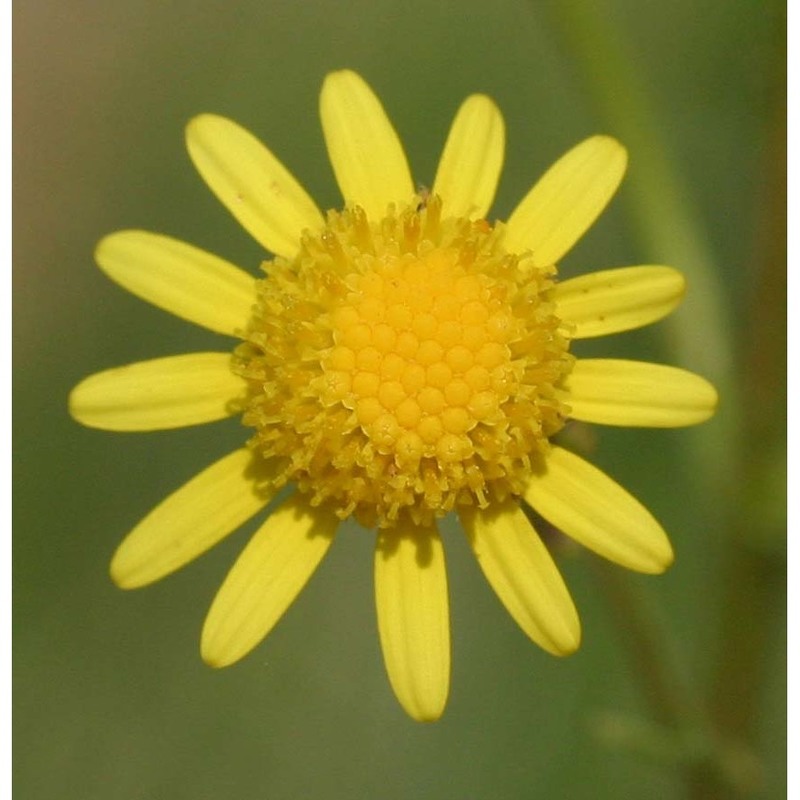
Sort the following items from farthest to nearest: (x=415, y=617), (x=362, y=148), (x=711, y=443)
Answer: (x=711, y=443) < (x=362, y=148) < (x=415, y=617)

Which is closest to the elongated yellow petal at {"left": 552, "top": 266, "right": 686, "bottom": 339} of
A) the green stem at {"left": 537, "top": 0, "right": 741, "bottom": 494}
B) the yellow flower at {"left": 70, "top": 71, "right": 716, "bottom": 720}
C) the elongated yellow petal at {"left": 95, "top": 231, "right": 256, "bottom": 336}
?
the yellow flower at {"left": 70, "top": 71, "right": 716, "bottom": 720}

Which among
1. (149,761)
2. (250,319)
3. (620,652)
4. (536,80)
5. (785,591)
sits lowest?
(149,761)

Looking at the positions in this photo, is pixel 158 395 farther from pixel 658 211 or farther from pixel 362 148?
pixel 658 211

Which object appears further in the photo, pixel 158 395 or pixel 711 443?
pixel 711 443

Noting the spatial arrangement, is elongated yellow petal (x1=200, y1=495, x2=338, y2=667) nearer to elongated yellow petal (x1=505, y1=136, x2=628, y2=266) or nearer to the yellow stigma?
the yellow stigma

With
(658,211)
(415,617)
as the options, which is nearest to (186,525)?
(415,617)

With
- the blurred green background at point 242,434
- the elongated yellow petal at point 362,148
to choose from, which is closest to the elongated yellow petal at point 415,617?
the elongated yellow petal at point 362,148
